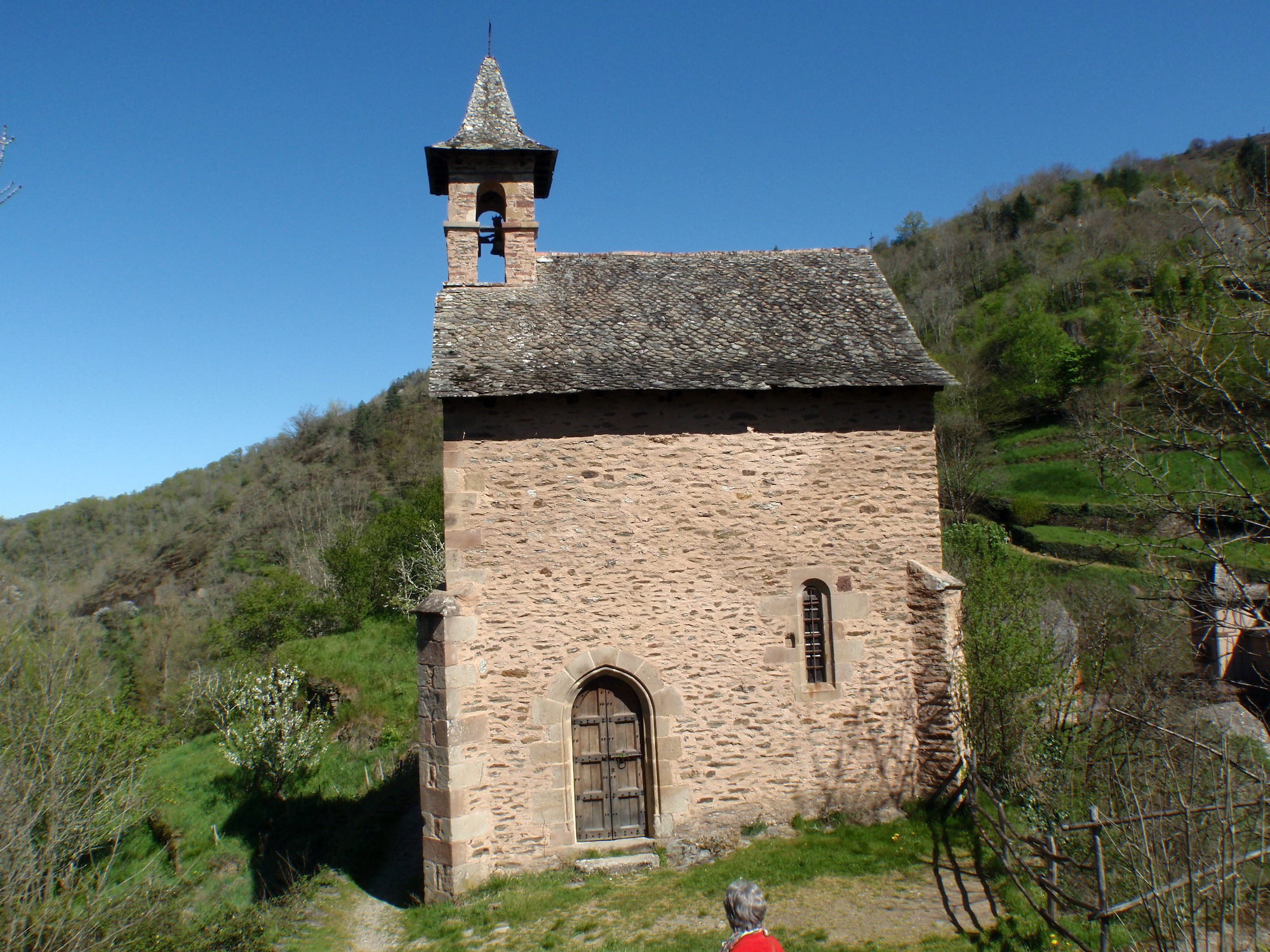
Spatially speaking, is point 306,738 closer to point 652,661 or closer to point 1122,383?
point 652,661

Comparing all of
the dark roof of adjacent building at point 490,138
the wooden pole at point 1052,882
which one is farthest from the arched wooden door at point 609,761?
the dark roof of adjacent building at point 490,138

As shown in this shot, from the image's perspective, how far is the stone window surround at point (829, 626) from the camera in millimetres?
10562

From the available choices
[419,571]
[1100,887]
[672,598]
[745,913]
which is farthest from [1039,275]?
[745,913]

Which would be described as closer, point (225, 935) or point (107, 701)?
point (225, 935)

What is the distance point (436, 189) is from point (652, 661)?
31.2 ft

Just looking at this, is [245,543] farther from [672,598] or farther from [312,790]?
[672,598]

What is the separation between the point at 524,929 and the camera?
8594 mm

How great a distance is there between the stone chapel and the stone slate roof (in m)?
0.07

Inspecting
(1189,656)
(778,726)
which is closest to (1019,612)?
(778,726)

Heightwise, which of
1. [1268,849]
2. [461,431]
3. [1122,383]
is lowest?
[1268,849]

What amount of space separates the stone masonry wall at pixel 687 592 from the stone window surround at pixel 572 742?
0.03 m

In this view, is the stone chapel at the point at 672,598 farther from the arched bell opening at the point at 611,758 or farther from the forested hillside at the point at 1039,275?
the forested hillside at the point at 1039,275

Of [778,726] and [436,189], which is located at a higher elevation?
[436,189]

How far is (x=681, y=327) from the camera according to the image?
1192cm
